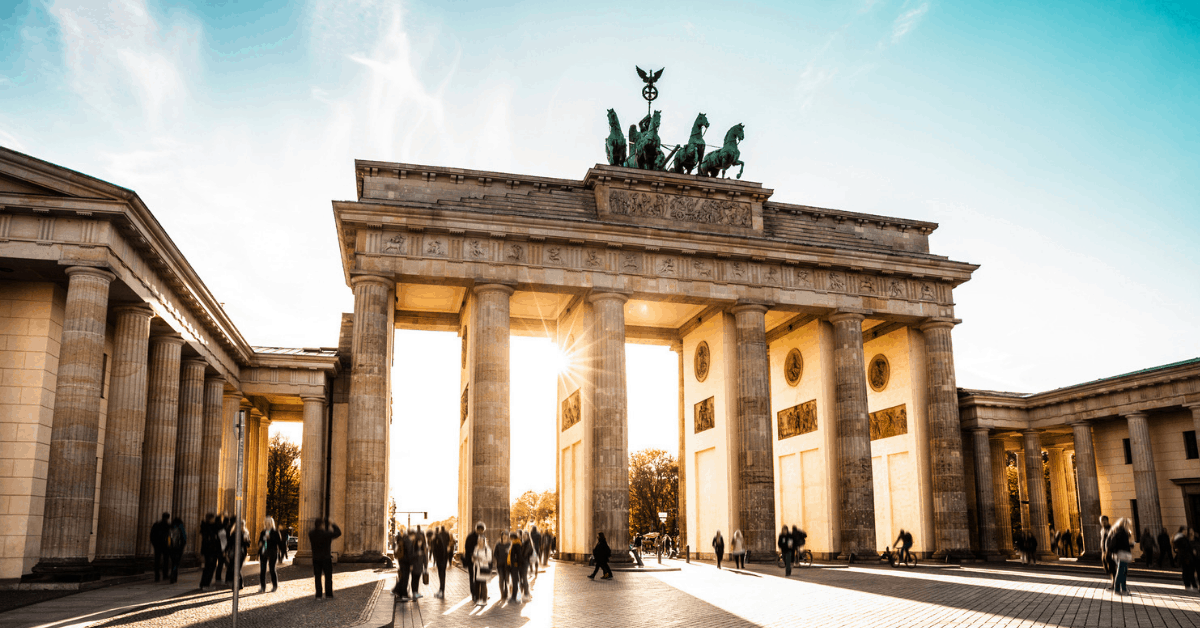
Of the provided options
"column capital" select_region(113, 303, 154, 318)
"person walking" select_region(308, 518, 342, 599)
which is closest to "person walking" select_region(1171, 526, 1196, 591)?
"person walking" select_region(308, 518, 342, 599)

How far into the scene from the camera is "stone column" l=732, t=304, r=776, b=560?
33.3 metres

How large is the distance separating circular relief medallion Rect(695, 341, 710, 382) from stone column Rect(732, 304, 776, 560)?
11.2 ft

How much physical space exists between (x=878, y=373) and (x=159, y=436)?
30598 mm

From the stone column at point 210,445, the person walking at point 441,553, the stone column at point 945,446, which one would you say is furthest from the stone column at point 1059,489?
the stone column at point 210,445

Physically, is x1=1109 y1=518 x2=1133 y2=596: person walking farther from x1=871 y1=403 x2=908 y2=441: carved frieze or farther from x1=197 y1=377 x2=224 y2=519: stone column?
x1=197 y1=377 x2=224 y2=519: stone column

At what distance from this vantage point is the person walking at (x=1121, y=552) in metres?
18.3

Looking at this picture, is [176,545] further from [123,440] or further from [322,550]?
[322,550]

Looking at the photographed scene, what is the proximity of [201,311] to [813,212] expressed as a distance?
81.9 ft

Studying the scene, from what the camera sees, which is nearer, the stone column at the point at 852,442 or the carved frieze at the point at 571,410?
the stone column at the point at 852,442

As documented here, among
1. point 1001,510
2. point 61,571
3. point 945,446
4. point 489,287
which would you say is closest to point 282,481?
point 489,287

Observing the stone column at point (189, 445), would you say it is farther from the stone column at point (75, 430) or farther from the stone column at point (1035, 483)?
the stone column at point (1035, 483)

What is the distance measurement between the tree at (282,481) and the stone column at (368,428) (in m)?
Result: 41.4

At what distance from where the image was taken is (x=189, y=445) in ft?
97.9

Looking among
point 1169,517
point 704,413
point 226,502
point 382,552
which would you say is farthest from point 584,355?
point 1169,517
